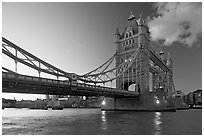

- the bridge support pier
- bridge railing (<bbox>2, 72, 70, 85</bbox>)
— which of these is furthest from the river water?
the bridge support pier

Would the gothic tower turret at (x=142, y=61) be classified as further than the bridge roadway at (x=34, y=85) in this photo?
Yes

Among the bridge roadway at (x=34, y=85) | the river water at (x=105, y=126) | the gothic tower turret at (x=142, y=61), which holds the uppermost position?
the gothic tower turret at (x=142, y=61)

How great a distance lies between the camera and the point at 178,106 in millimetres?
88188

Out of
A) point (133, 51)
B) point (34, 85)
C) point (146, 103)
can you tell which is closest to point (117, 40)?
point (133, 51)

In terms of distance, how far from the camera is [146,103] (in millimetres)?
63688

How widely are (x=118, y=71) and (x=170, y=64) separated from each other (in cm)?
4827

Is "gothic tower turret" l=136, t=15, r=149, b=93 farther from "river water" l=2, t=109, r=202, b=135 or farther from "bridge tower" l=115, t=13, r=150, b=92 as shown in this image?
"river water" l=2, t=109, r=202, b=135

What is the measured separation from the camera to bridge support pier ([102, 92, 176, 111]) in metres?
63.0

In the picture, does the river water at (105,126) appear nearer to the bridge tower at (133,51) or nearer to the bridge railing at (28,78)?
the bridge railing at (28,78)

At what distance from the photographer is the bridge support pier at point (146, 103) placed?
6303 centimetres

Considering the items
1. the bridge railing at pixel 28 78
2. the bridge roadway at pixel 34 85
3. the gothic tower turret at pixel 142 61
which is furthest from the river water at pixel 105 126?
the gothic tower turret at pixel 142 61

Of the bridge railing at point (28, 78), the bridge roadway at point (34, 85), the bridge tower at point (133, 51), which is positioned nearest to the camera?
the bridge railing at point (28, 78)

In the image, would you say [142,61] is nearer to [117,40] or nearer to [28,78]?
[117,40]

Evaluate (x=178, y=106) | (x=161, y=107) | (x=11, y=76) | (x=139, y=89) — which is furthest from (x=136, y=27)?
(x=11, y=76)
